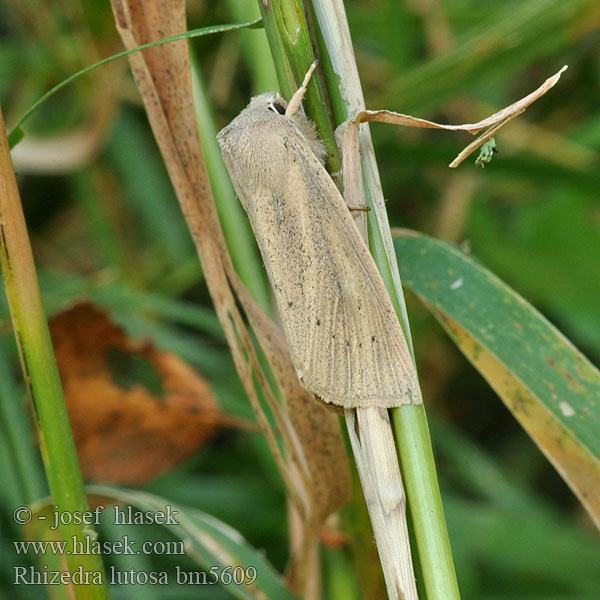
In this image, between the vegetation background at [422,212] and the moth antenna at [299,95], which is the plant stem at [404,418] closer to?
the moth antenna at [299,95]

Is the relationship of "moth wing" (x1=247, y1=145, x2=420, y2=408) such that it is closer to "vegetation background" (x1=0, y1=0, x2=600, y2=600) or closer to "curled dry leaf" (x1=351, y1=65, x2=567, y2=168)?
"curled dry leaf" (x1=351, y1=65, x2=567, y2=168)

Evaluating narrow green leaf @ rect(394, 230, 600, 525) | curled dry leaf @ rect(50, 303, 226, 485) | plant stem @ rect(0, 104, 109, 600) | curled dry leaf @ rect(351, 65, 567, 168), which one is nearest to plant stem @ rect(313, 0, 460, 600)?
curled dry leaf @ rect(351, 65, 567, 168)

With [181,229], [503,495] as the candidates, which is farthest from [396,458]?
[181,229]

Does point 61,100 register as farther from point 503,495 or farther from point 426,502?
point 426,502

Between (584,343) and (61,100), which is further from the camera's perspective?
(61,100)

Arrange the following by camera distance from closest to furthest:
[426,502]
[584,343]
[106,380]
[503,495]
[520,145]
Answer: [426,502]
[106,380]
[503,495]
[584,343]
[520,145]

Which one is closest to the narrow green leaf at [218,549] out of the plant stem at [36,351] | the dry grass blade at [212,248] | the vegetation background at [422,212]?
the dry grass blade at [212,248]

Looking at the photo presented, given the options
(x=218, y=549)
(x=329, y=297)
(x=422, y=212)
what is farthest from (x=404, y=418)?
(x=422, y=212)
